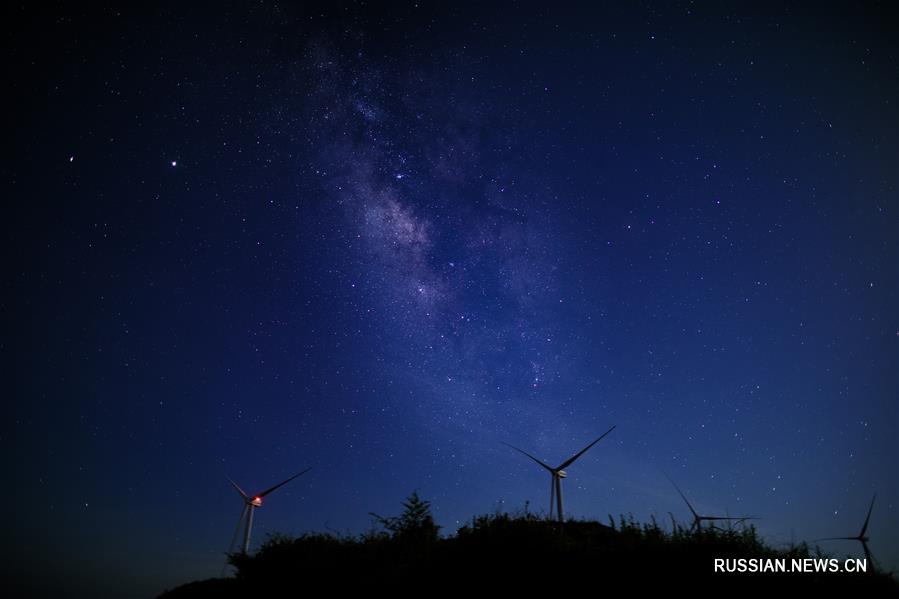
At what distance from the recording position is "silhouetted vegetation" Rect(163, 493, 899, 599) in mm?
10141

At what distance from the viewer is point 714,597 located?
9453mm

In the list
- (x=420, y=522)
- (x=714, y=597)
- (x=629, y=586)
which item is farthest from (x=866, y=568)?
(x=420, y=522)

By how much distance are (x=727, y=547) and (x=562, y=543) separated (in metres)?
4.06

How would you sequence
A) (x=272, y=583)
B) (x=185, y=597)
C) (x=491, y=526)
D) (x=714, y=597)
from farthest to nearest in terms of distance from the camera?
(x=185, y=597), (x=272, y=583), (x=491, y=526), (x=714, y=597)

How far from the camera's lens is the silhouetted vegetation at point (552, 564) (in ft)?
33.3

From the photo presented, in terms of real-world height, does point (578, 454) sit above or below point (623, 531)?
above

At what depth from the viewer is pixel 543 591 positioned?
10.2 meters

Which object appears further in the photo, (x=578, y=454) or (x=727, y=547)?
(x=578, y=454)

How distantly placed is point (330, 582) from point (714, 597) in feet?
36.7

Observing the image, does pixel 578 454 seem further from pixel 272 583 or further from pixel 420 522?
pixel 272 583

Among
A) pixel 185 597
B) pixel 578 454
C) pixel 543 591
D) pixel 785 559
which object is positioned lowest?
pixel 185 597

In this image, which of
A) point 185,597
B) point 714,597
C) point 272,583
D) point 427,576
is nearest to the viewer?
point 714,597

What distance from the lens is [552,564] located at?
10.9m

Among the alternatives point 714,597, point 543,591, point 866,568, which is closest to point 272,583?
point 543,591
